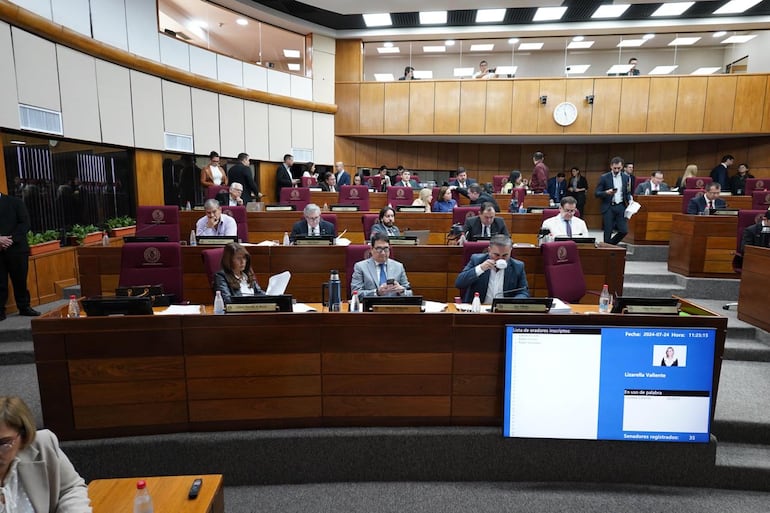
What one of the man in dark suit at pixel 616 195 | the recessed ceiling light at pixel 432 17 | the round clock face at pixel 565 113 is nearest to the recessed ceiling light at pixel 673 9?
the round clock face at pixel 565 113

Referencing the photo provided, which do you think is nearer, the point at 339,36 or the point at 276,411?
the point at 276,411

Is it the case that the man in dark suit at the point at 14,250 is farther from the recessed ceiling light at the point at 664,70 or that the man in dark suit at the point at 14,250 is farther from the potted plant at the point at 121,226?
the recessed ceiling light at the point at 664,70

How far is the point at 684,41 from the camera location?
1105 cm

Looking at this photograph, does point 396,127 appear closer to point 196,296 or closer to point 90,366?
point 196,296

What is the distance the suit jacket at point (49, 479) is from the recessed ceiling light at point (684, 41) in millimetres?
13738

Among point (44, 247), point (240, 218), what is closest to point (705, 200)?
point (240, 218)

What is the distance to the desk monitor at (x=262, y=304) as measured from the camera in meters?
2.60

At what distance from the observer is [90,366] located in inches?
98.4

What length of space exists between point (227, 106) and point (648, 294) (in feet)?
26.6

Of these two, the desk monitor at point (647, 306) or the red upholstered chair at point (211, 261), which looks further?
the red upholstered chair at point (211, 261)

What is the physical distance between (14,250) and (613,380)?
520 centimetres

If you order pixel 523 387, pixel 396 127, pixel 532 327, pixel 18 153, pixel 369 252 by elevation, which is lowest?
pixel 523 387

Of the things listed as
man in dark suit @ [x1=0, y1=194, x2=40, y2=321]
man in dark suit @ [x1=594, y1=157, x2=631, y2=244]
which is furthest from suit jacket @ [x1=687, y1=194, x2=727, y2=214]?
man in dark suit @ [x1=0, y1=194, x2=40, y2=321]

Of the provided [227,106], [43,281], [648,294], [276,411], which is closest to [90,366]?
[276,411]
